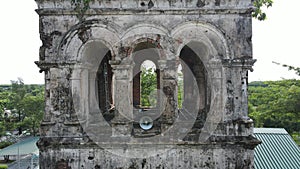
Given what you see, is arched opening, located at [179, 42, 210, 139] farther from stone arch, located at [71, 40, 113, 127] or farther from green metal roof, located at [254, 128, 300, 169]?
green metal roof, located at [254, 128, 300, 169]

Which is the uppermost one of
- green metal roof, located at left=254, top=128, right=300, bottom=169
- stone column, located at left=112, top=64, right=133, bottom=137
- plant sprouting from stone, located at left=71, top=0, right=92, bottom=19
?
plant sprouting from stone, located at left=71, top=0, right=92, bottom=19

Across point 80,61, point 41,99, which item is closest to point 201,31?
point 80,61

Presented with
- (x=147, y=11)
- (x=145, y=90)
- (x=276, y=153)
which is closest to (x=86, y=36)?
(x=147, y=11)

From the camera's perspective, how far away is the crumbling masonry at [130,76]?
530 centimetres

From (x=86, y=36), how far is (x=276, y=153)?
6.72m

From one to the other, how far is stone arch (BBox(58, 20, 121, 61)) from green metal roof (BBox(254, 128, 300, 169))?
18.5ft

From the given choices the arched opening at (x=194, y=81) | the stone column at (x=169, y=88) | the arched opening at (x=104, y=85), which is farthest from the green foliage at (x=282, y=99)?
the stone column at (x=169, y=88)

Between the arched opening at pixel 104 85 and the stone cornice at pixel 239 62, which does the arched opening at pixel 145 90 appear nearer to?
the arched opening at pixel 104 85

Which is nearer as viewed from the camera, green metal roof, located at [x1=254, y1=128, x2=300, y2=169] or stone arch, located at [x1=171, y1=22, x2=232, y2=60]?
stone arch, located at [x1=171, y1=22, x2=232, y2=60]

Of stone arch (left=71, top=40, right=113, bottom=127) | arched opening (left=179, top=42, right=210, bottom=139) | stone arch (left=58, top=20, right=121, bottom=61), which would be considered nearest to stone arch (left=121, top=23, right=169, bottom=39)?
stone arch (left=58, top=20, right=121, bottom=61)

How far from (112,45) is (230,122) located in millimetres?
2684

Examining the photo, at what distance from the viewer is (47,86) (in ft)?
17.8

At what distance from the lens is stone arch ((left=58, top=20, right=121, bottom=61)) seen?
5.32 meters

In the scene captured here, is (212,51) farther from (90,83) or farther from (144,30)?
(90,83)
